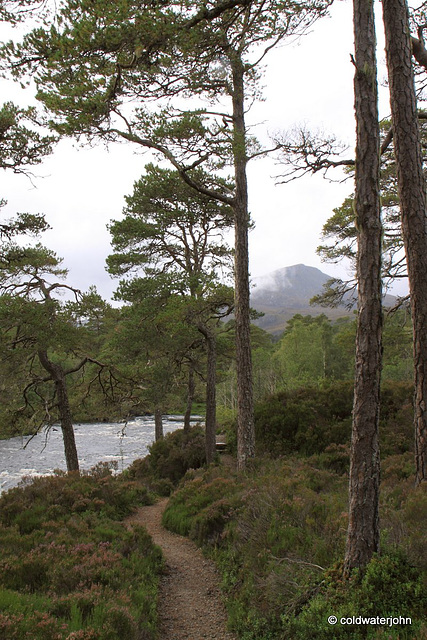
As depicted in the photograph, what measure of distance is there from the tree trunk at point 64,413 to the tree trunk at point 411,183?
1033 centimetres

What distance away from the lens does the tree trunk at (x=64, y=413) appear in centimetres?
1291

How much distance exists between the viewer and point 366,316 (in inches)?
169

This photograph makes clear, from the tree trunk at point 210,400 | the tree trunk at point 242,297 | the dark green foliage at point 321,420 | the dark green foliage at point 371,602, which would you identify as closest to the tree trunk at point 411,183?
the dark green foliage at point 371,602

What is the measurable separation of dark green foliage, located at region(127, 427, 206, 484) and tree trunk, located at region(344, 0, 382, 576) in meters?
11.0

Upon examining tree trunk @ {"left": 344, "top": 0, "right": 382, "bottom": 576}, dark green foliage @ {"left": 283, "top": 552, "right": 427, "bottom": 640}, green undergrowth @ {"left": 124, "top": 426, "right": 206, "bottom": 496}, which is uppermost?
tree trunk @ {"left": 344, "top": 0, "right": 382, "bottom": 576}

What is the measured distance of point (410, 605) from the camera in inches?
147

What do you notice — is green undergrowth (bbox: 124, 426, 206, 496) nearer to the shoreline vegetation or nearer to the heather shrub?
the shoreline vegetation

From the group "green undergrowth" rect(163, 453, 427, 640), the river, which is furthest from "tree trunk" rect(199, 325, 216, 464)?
"green undergrowth" rect(163, 453, 427, 640)

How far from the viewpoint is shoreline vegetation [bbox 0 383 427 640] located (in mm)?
3936

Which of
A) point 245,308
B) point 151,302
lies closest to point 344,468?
point 245,308

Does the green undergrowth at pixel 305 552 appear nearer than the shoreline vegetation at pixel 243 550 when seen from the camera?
Yes

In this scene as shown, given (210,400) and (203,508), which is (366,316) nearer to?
(203,508)

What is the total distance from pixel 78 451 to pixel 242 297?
19.1 metres

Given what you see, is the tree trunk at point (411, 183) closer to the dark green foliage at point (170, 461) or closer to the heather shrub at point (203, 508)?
the heather shrub at point (203, 508)
